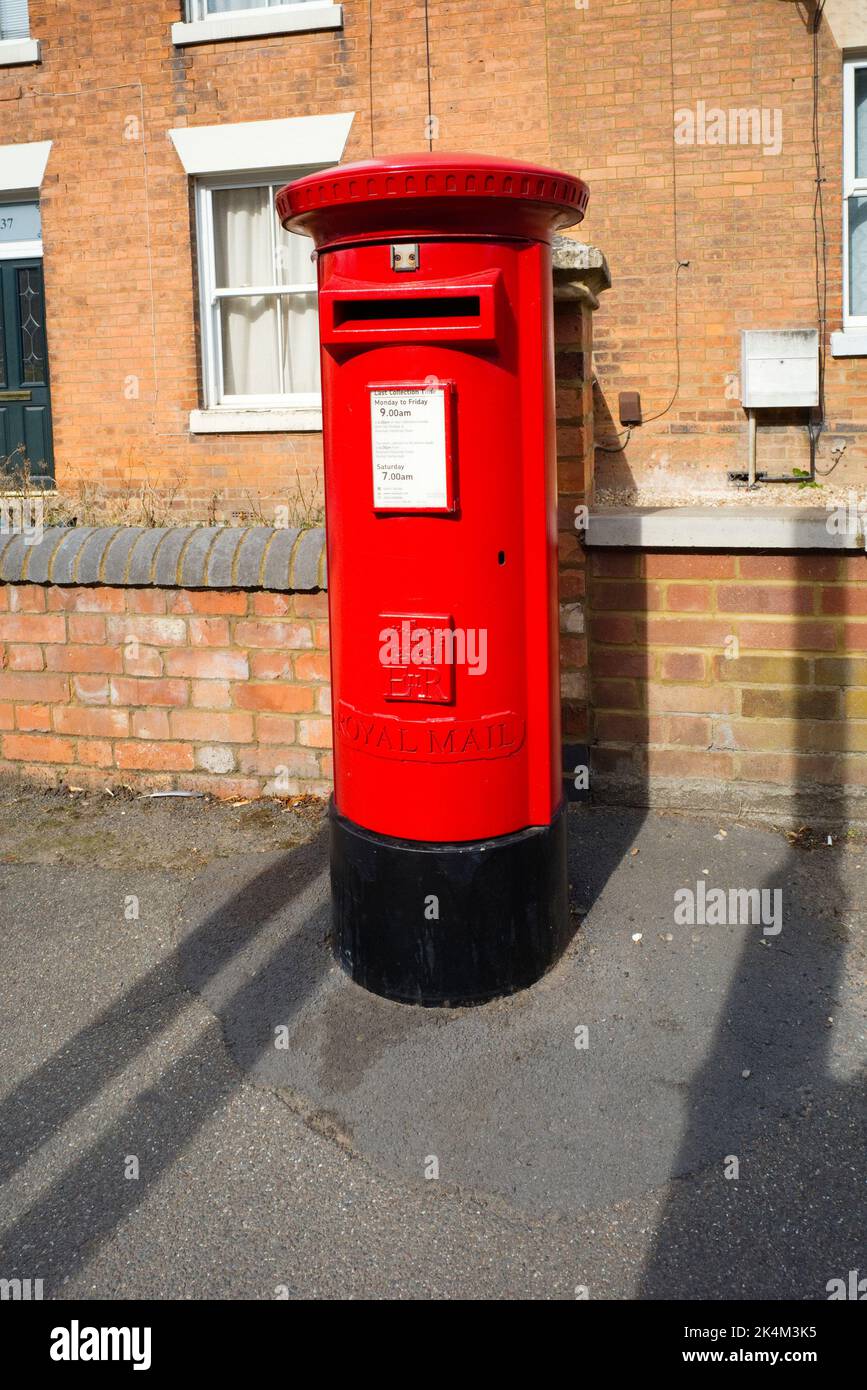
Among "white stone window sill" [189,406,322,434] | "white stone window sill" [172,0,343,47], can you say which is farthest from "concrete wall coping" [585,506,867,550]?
"white stone window sill" [172,0,343,47]

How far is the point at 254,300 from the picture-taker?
37.6 feet

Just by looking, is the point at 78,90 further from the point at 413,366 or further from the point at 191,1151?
the point at 191,1151

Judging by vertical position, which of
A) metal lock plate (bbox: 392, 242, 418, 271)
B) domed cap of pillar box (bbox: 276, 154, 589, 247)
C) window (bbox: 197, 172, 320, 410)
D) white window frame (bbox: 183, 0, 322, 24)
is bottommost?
metal lock plate (bbox: 392, 242, 418, 271)

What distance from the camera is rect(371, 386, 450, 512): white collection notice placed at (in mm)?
3377

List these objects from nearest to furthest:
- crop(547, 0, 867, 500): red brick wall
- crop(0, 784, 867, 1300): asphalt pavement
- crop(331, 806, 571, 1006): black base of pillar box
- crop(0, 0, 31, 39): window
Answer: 1. crop(0, 784, 867, 1300): asphalt pavement
2. crop(331, 806, 571, 1006): black base of pillar box
3. crop(547, 0, 867, 500): red brick wall
4. crop(0, 0, 31, 39): window

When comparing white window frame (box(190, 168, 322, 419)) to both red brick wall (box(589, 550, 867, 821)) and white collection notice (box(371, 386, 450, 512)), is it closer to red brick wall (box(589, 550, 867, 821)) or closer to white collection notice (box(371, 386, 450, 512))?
red brick wall (box(589, 550, 867, 821))

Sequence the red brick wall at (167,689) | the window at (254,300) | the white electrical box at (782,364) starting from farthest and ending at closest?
the window at (254,300) < the white electrical box at (782,364) < the red brick wall at (167,689)

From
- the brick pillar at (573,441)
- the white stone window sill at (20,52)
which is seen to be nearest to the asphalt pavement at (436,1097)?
the brick pillar at (573,441)

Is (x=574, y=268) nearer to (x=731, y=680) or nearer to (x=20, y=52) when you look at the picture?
(x=731, y=680)

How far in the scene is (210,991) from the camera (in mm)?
3914

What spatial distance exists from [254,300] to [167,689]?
23.1ft

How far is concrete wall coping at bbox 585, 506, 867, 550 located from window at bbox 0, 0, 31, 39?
9818 mm

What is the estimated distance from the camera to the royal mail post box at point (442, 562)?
3.33m

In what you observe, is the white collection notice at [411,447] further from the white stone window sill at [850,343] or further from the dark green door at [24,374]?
the dark green door at [24,374]
